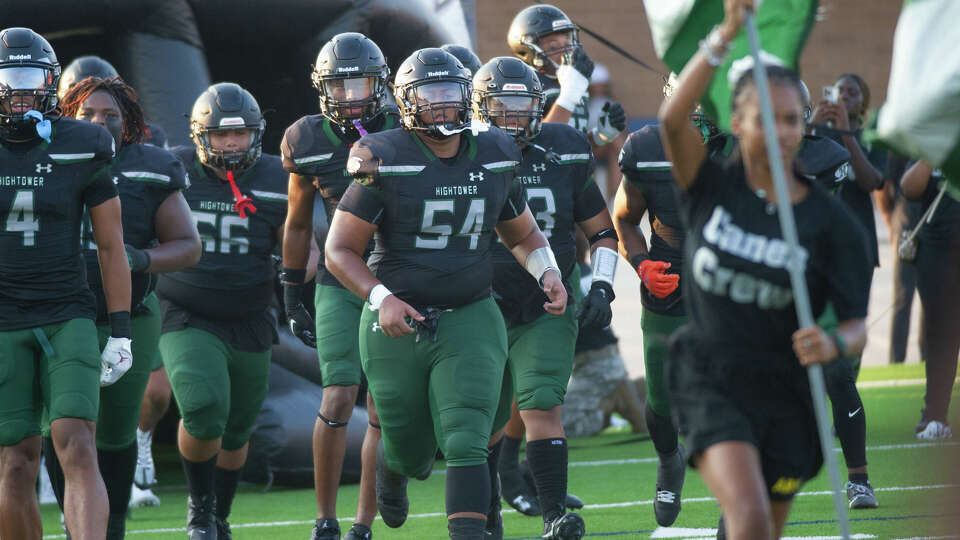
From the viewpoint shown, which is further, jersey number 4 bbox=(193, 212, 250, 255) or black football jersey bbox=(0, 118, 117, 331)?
jersey number 4 bbox=(193, 212, 250, 255)

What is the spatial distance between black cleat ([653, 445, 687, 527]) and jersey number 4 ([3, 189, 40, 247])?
Answer: 8.98 feet

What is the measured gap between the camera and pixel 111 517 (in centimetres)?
582

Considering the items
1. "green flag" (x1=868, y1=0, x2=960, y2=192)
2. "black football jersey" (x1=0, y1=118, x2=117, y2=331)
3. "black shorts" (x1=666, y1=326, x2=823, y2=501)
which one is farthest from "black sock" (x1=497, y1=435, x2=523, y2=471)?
"green flag" (x1=868, y1=0, x2=960, y2=192)

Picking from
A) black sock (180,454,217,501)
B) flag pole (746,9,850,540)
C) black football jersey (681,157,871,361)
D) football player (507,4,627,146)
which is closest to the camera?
flag pole (746,9,850,540)

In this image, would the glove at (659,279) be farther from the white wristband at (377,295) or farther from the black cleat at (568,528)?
the white wristband at (377,295)

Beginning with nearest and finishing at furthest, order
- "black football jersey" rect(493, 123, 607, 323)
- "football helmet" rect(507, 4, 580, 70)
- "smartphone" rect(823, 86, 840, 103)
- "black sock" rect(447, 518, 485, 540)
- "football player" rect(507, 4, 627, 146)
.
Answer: "black sock" rect(447, 518, 485, 540)
"black football jersey" rect(493, 123, 607, 323)
"football player" rect(507, 4, 627, 146)
"football helmet" rect(507, 4, 580, 70)
"smartphone" rect(823, 86, 840, 103)

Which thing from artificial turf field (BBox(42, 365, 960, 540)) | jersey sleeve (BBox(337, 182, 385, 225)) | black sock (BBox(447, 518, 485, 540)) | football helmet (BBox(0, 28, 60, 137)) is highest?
football helmet (BBox(0, 28, 60, 137))

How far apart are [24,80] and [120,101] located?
3.62 feet

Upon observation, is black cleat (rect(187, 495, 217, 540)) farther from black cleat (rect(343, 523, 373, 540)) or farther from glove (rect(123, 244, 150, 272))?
glove (rect(123, 244, 150, 272))

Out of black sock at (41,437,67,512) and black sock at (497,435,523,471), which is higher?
black sock at (41,437,67,512)

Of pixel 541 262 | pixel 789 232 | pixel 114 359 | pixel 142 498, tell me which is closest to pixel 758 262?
pixel 789 232

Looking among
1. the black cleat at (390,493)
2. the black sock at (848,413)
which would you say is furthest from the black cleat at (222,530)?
the black sock at (848,413)

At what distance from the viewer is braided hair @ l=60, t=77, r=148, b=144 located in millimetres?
6230

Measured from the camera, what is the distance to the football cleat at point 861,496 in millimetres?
6523
